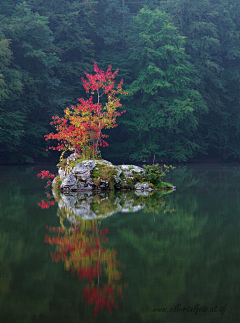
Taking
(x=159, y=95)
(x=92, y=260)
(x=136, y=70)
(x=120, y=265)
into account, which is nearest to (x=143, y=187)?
(x=92, y=260)

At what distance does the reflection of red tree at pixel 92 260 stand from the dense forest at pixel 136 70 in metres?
22.3

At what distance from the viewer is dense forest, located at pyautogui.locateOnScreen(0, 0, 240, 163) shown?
107 feet

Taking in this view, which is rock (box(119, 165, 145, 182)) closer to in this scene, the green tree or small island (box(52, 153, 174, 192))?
small island (box(52, 153, 174, 192))

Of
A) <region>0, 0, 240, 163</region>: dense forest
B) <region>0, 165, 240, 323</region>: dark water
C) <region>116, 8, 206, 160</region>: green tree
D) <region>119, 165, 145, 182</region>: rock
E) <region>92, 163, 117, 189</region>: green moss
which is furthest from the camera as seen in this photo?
<region>116, 8, 206, 160</region>: green tree

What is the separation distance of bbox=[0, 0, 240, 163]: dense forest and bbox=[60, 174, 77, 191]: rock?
46.3 feet

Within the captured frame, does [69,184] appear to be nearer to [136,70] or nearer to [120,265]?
[120,265]

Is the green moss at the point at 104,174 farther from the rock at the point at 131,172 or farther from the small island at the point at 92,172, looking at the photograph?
the rock at the point at 131,172

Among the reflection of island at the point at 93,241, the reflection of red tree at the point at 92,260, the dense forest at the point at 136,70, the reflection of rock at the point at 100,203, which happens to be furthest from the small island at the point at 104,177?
the dense forest at the point at 136,70

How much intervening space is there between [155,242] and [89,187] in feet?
29.2

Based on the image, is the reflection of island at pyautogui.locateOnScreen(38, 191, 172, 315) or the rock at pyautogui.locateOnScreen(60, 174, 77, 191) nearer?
the reflection of island at pyautogui.locateOnScreen(38, 191, 172, 315)

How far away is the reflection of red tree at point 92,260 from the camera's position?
4.56 metres

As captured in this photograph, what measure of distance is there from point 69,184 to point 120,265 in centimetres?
1038

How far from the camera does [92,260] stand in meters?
5.93

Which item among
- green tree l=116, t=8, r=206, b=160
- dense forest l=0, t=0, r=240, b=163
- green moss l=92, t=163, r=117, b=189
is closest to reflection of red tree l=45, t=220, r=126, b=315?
green moss l=92, t=163, r=117, b=189
